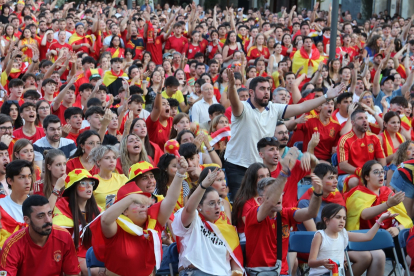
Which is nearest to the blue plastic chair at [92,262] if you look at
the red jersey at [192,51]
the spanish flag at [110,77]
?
the spanish flag at [110,77]

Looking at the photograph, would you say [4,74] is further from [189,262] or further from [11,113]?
[189,262]

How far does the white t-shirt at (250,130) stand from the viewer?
6.52m

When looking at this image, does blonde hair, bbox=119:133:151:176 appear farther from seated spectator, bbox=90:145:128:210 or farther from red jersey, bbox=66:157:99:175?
seated spectator, bbox=90:145:128:210

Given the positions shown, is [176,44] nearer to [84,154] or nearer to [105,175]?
[84,154]

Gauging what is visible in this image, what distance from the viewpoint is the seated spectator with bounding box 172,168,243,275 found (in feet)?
16.8

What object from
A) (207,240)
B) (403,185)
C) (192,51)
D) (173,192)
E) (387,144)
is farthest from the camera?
(192,51)

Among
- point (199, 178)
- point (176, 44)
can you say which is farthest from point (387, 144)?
point (176, 44)

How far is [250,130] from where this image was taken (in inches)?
257

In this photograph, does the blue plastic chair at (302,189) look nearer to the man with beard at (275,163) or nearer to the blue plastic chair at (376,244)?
the man with beard at (275,163)

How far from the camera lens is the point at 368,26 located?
20.3 metres


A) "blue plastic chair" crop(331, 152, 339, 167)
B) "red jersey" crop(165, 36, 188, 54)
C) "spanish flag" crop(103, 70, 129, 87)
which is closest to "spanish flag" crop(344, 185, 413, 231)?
"blue plastic chair" crop(331, 152, 339, 167)

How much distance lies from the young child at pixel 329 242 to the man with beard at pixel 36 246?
216 centimetres

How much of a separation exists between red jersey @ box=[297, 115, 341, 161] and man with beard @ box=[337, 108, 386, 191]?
0.75 metres

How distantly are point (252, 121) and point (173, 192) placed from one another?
1999 mm
